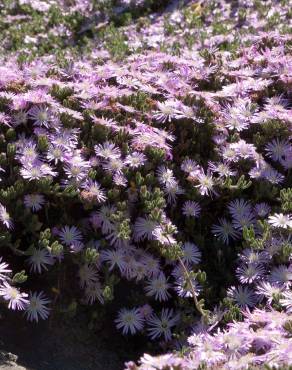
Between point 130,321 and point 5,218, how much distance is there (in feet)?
2.21

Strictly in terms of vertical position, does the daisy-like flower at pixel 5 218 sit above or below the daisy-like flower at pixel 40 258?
above

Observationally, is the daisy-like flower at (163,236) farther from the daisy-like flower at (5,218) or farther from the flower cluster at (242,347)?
the daisy-like flower at (5,218)

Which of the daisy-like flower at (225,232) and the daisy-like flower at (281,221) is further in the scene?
the daisy-like flower at (225,232)

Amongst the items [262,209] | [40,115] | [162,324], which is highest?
[40,115]

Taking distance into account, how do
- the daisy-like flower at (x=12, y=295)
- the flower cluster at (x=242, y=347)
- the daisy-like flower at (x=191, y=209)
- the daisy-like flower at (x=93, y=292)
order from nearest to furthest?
the flower cluster at (x=242, y=347), the daisy-like flower at (x=12, y=295), the daisy-like flower at (x=93, y=292), the daisy-like flower at (x=191, y=209)

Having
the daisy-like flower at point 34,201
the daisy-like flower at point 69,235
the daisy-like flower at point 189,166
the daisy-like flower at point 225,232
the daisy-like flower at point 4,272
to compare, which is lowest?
the daisy-like flower at point 225,232

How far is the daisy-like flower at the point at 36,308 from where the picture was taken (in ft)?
8.86

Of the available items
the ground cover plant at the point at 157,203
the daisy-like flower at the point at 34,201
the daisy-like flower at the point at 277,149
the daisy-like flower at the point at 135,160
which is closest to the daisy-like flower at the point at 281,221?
the ground cover plant at the point at 157,203

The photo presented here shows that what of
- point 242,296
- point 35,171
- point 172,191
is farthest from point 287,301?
point 35,171

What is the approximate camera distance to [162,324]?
281 centimetres

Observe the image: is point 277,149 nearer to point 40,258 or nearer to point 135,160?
point 135,160

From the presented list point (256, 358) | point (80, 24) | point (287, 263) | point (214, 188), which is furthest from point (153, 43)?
point (256, 358)

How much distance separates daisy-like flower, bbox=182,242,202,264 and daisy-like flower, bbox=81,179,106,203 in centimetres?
42

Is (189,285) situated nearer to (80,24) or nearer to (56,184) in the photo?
(56,184)
